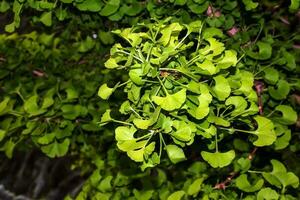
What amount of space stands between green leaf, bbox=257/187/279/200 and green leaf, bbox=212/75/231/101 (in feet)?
0.86

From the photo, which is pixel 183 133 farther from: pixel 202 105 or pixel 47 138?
pixel 47 138

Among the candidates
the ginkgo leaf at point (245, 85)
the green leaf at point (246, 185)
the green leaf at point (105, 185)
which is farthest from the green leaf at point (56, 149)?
the ginkgo leaf at point (245, 85)

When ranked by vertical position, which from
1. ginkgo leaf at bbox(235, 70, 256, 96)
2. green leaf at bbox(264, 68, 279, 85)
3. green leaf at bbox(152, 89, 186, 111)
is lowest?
green leaf at bbox(264, 68, 279, 85)

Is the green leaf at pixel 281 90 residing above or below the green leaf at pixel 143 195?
above

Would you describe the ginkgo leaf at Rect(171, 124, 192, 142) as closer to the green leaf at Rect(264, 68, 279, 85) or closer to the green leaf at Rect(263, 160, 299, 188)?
the green leaf at Rect(263, 160, 299, 188)

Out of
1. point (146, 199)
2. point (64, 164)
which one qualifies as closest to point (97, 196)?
point (146, 199)

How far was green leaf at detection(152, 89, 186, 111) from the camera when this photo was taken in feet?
1.74

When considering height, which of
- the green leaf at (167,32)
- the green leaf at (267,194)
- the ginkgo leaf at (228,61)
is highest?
the green leaf at (167,32)

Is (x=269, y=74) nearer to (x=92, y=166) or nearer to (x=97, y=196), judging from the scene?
(x=97, y=196)

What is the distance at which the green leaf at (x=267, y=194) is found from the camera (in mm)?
794

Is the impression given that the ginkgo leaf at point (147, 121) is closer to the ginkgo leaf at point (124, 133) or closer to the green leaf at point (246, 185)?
the ginkgo leaf at point (124, 133)

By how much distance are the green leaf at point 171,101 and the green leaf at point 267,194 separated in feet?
1.16

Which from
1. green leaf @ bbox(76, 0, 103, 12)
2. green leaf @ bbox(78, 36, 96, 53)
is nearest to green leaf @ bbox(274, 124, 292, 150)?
green leaf @ bbox(76, 0, 103, 12)

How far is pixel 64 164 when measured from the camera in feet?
9.70
